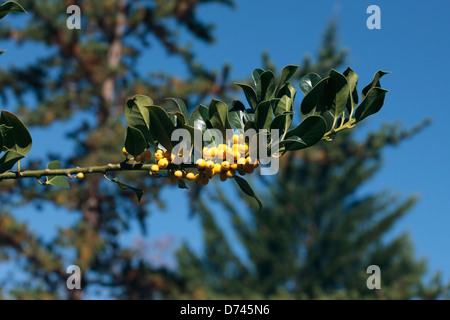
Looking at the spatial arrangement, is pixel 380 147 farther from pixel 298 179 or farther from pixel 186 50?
pixel 186 50

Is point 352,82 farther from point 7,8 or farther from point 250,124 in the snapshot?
point 7,8

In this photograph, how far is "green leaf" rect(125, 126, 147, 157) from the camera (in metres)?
0.90

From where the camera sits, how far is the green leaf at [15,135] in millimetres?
907

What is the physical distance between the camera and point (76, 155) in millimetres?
6918

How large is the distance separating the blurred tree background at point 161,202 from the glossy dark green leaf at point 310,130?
164 inches

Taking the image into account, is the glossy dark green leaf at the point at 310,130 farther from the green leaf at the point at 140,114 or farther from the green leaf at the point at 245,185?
the green leaf at the point at 140,114

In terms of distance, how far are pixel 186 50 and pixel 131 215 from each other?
10.4 ft

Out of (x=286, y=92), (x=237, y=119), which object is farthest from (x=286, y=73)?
(x=237, y=119)

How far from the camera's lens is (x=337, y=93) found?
942 millimetres

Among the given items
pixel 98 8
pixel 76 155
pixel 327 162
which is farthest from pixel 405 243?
pixel 98 8

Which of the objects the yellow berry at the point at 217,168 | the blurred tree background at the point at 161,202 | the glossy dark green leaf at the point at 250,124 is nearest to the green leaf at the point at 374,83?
the glossy dark green leaf at the point at 250,124

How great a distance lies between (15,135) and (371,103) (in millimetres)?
766
